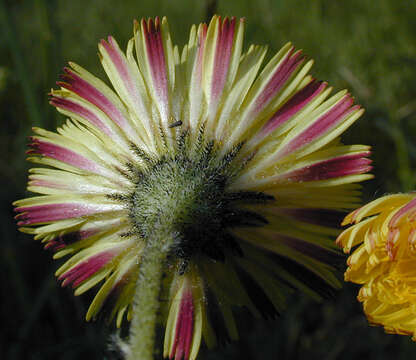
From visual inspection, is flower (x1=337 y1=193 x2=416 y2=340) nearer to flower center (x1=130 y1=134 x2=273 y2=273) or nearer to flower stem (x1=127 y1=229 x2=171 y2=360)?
flower center (x1=130 y1=134 x2=273 y2=273)

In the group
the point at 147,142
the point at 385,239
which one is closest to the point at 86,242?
the point at 147,142

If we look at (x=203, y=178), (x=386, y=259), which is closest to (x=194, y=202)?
(x=203, y=178)

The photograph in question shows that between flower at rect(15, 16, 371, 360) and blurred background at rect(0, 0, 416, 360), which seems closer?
flower at rect(15, 16, 371, 360)

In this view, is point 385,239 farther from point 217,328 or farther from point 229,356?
point 229,356

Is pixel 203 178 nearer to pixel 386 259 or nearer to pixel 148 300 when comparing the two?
pixel 148 300

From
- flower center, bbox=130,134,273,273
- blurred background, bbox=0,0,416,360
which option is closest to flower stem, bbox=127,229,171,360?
flower center, bbox=130,134,273,273
